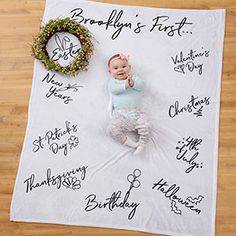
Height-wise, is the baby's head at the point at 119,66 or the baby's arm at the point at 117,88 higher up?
the baby's head at the point at 119,66

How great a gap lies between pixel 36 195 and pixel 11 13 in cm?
76

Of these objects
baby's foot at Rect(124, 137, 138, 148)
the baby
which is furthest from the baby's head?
baby's foot at Rect(124, 137, 138, 148)

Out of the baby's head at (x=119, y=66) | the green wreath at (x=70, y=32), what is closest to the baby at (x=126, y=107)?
the baby's head at (x=119, y=66)

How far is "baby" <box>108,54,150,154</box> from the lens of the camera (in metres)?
1.44

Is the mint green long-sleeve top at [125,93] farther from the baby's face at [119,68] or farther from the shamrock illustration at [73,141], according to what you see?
the shamrock illustration at [73,141]

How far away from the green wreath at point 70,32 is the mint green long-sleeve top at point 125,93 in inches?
6.0

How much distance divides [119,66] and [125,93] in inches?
4.1

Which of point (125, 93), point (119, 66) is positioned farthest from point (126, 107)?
point (119, 66)

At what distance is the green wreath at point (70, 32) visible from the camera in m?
1.50

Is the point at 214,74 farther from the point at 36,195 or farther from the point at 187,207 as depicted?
the point at 36,195

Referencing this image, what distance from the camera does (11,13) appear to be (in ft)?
5.26

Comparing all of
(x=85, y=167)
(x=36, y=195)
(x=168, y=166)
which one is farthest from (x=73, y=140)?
(x=168, y=166)

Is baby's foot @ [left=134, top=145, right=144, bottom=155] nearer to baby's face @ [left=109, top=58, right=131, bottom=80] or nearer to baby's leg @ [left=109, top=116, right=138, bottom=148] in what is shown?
baby's leg @ [left=109, top=116, right=138, bottom=148]

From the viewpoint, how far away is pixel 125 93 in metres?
1.46
